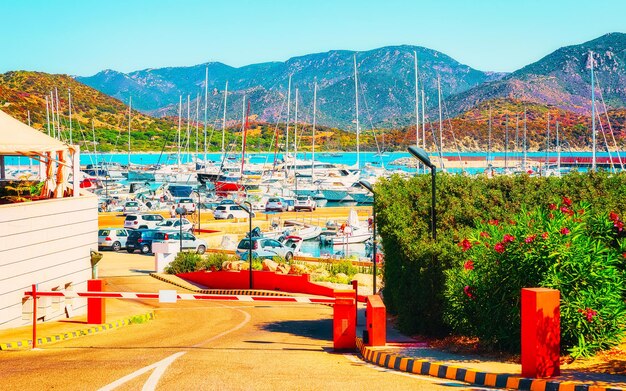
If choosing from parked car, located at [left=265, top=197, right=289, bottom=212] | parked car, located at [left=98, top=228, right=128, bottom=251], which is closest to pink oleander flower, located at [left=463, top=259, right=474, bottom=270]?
parked car, located at [left=98, top=228, right=128, bottom=251]

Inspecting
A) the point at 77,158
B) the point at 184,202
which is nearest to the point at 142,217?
the point at 184,202

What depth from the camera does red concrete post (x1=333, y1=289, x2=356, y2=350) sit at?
17.5 m

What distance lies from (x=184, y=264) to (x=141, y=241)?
1282cm

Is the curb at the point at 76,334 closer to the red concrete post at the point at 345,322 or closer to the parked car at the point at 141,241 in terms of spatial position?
the red concrete post at the point at 345,322

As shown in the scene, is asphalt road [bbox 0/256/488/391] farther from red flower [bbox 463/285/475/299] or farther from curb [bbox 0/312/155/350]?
red flower [bbox 463/285/475/299]

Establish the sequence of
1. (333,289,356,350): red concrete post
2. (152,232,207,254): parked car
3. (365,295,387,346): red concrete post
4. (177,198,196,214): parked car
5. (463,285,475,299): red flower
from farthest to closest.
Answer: (177,198,196,214): parked car < (152,232,207,254): parked car < (333,289,356,350): red concrete post < (365,295,387,346): red concrete post < (463,285,475,299): red flower

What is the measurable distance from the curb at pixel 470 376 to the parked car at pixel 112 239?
43.2 meters

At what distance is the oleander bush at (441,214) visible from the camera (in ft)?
64.5

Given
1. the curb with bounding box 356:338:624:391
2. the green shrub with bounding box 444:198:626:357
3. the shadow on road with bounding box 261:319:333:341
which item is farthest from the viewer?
the shadow on road with bounding box 261:319:333:341

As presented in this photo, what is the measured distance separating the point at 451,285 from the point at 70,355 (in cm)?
711

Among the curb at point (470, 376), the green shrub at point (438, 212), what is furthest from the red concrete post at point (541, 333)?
the green shrub at point (438, 212)

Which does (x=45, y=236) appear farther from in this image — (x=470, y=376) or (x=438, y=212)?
(x=470, y=376)

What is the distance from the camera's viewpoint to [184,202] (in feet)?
275

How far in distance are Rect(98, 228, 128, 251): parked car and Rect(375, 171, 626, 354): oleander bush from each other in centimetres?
3357
